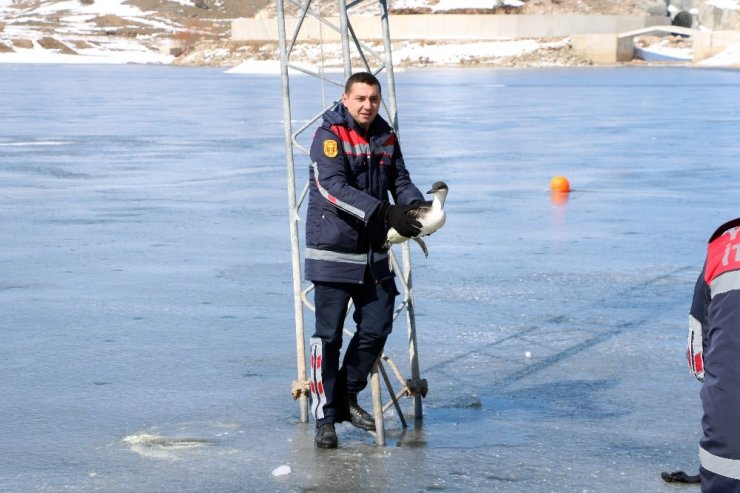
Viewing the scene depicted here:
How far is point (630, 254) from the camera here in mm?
12695

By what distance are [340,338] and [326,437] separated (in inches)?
19.1

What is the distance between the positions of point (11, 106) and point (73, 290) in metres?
29.8

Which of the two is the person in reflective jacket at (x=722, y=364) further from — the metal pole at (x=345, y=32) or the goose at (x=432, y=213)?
the metal pole at (x=345, y=32)

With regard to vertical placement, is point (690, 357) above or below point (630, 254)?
above

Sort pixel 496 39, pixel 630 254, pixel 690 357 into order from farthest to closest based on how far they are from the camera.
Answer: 1. pixel 496 39
2. pixel 630 254
3. pixel 690 357

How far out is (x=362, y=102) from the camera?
247 inches

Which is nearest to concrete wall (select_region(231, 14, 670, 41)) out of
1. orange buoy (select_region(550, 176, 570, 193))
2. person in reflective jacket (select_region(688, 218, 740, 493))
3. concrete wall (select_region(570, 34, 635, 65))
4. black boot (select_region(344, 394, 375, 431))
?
concrete wall (select_region(570, 34, 635, 65))

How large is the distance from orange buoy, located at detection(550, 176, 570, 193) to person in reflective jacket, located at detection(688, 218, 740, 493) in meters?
14.0

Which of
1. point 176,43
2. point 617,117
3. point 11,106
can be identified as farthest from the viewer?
point 176,43

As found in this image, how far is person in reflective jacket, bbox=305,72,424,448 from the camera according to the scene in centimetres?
625

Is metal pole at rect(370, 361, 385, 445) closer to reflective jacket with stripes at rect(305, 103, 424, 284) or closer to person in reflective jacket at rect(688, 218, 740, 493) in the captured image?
reflective jacket with stripes at rect(305, 103, 424, 284)

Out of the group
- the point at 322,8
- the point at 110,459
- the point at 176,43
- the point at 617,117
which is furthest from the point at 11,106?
the point at 176,43

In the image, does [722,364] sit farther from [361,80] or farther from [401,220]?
[361,80]

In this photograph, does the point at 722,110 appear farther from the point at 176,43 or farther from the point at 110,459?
the point at 176,43
